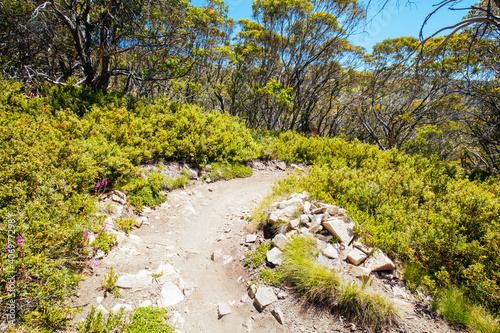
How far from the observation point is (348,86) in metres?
20.0

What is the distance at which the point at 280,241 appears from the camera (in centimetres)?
427

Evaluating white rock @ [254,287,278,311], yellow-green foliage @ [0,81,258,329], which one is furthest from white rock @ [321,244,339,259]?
yellow-green foliage @ [0,81,258,329]

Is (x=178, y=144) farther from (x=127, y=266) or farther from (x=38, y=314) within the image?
(x=38, y=314)

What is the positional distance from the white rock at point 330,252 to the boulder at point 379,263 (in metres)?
0.48

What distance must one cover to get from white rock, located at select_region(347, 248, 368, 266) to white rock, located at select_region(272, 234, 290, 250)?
1078 mm

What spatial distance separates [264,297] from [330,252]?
1337 millimetres

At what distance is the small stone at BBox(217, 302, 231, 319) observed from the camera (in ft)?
10.8

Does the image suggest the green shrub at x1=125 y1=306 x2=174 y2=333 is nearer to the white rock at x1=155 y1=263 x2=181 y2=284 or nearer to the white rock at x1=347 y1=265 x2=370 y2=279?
the white rock at x1=155 y1=263 x2=181 y2=284

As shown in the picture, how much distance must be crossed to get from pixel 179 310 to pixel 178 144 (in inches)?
227

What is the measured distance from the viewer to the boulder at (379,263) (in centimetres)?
365

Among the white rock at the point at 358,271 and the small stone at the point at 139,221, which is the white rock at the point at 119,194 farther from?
the white rock at the point at 358,271

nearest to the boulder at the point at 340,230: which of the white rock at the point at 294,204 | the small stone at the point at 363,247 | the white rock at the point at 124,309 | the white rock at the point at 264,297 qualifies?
the small stone at the point at 363,247

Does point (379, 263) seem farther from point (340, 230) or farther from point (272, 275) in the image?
point (272, 275)

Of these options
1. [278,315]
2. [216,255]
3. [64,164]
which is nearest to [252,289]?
[278,315]
